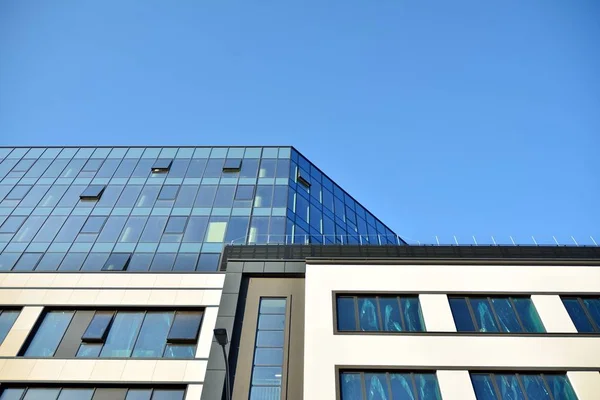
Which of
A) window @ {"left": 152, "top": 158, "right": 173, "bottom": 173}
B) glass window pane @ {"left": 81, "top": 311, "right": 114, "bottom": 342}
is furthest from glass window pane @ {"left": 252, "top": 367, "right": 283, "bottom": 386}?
window @ {"left": 152, "top": 158, "right": 173, "bottom": 173}

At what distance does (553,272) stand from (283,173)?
61.8ft

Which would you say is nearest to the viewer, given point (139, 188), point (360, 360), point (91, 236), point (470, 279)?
point (360, 360)

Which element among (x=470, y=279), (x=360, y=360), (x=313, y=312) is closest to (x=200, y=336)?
(x=313, y=312)

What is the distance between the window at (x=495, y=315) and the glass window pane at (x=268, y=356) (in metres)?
7.31

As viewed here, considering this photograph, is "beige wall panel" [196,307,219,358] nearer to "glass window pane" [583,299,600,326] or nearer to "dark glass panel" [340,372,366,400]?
"dark glass panel" [340,372,366,400]

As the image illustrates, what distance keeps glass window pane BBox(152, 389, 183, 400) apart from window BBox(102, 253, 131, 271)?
9195 millimetres

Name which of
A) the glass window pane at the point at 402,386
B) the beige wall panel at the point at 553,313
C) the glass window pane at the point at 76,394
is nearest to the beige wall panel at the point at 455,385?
the glass window pane at the point at 402,386

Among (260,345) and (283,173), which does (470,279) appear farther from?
(283,173)

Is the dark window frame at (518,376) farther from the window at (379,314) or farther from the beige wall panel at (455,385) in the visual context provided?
the window at (379,314)

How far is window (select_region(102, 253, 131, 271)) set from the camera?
2366 centimetres

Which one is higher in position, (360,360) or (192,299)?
(192,299)

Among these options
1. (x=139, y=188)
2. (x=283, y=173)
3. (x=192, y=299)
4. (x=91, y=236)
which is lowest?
(x=192, y=299)

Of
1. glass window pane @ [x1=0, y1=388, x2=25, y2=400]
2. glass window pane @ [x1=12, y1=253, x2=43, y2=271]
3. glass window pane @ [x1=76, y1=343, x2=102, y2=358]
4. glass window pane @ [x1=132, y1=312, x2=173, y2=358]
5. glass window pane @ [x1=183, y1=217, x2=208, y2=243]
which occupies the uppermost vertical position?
glass window pane @ [x1=183, y1=217, x2=208, y2=243]

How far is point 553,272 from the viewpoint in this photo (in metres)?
18.3
